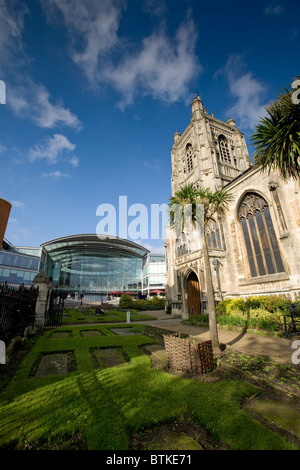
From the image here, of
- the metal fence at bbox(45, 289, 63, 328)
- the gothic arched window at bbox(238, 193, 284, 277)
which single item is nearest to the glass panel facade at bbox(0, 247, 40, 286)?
the metal fence at bbox(45, 289, 63, 328)

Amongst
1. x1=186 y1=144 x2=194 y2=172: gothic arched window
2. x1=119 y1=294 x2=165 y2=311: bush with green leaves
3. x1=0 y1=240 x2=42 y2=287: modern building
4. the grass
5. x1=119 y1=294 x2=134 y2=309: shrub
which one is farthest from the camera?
x1=0 y1=240 x2=42 y2=287: modern building

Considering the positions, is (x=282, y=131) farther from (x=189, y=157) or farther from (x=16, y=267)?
(x=16, y=267)

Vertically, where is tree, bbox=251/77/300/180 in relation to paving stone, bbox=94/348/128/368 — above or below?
above

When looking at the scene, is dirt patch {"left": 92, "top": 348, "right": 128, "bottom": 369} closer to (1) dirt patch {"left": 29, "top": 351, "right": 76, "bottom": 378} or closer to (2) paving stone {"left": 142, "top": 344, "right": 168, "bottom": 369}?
(1) dirt patch {"left": 29, "top": 351, "right": 76, "bottom": 378}

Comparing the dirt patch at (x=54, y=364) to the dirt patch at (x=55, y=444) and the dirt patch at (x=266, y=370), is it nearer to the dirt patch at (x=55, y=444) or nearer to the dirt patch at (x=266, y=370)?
the dirt patch at (x=55, y=444)

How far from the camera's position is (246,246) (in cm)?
1858

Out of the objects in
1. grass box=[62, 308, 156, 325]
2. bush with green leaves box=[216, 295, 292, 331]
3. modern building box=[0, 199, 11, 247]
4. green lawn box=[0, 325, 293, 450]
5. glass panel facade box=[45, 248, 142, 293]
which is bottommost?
green lawn box=[0, 325, 293, 450]

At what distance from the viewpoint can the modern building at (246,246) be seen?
13.6 meters

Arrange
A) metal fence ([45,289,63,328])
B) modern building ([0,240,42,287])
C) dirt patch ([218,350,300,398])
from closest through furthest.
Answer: dirt patch ([218,350,300,398]) → metal fence ([45,289,63,328]) → modern building ([0,240,42,287])

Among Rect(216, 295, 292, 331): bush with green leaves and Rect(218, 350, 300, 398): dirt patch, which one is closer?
Rect(218, 350, 300, 398): dirt patch

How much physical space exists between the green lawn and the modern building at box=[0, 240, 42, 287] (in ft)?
172

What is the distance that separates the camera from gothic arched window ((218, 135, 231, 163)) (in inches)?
1317

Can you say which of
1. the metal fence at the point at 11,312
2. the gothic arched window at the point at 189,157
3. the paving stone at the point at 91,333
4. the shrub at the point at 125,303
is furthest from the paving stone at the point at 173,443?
the gothic arched window at the point at 189,157
